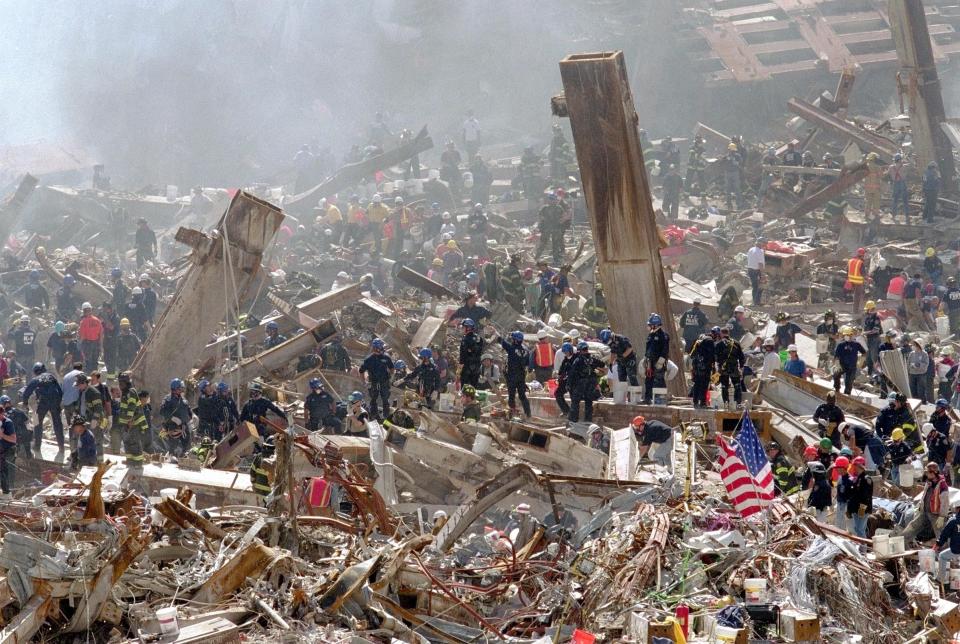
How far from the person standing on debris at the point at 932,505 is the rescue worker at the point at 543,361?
6.31m

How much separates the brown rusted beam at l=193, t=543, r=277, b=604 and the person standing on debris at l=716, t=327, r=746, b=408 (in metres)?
8.11

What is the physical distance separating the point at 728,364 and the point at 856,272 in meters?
7.48

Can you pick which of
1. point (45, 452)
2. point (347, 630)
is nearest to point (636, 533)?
point (347, 630)

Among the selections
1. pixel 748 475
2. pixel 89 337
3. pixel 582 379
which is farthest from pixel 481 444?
pixel 89 337

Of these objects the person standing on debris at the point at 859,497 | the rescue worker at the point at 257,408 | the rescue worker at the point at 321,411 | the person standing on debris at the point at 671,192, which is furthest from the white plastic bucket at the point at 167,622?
the person standing on debris at the point at 671,192

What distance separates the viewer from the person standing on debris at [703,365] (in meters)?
16.9

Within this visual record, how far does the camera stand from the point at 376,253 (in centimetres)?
2761

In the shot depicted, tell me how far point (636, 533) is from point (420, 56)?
3126 centimetres

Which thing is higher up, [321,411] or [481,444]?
[321,411]

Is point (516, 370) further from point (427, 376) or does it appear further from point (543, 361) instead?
point (543, 361)

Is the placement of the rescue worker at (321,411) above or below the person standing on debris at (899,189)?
below

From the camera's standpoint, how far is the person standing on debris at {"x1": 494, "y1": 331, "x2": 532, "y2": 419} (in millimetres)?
17359

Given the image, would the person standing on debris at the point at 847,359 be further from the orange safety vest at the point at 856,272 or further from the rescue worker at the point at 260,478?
the rescue worker at the point at 260,478

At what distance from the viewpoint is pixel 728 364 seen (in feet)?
55.4
